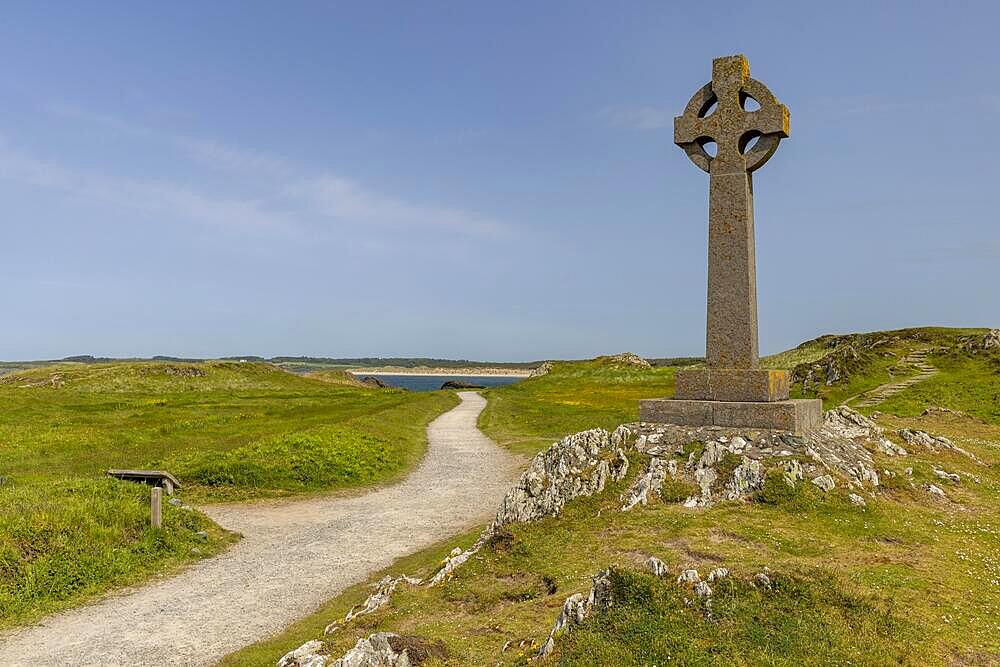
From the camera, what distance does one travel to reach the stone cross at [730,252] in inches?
612

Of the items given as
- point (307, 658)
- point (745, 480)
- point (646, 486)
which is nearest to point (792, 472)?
point (745, 480)

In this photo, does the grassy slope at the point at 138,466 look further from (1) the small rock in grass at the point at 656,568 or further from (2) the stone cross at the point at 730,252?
(2) the stone cross at the point at 730,252

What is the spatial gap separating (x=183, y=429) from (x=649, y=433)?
36192mm

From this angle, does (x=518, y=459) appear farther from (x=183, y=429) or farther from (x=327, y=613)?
(x=183, y=429)

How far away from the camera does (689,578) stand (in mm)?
9219

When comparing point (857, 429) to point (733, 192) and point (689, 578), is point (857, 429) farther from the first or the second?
point (689, 578)

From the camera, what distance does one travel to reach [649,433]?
1561cm

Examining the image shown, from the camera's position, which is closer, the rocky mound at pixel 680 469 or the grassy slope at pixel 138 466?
the rocky mound at pixel 680 469

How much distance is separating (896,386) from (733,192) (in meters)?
32.3

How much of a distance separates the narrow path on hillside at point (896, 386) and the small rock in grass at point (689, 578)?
32.8m

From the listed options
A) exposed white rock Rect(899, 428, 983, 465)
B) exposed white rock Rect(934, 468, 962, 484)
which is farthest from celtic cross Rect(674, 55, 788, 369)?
exposed white rock Rect(899, 428, 983, 465)

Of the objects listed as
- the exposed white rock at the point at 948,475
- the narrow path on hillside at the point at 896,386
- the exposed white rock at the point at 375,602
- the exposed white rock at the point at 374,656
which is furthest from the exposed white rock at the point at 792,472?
the narrow path on hillside at the point at 896,386

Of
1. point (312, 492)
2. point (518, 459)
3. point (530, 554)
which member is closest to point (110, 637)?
point (530, 554)

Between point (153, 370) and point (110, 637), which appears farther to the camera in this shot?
point (153, 370)
